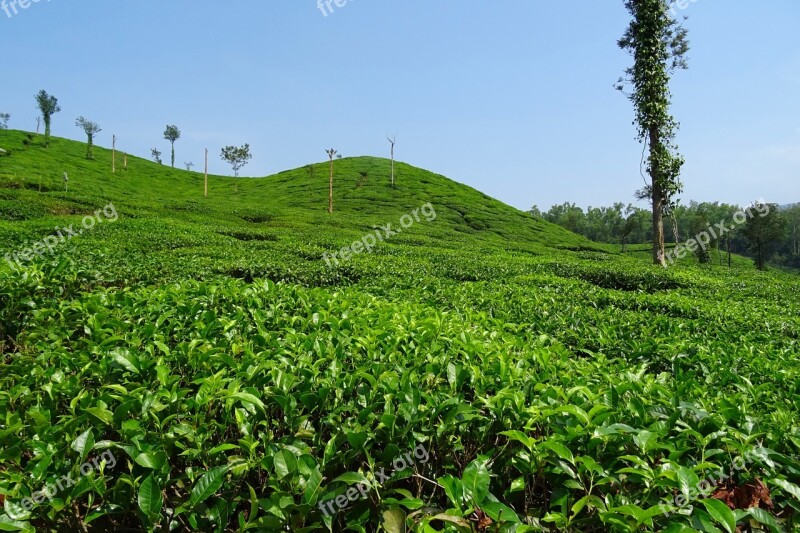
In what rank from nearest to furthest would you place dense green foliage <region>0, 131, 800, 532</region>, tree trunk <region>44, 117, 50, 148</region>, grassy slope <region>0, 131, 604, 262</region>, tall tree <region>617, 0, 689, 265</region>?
dense green foliage <region>0, 131, 800, 532</region> < tall tree <region>617, 0, 689, 265</region> < grassy slope <region>0, 131, 604, 262</region> < tree trunk <region>44, 117, 50, 148</region>

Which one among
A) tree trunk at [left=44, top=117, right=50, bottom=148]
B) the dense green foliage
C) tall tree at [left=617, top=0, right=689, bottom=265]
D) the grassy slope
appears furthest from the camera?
tree trunk at [left=44, top=117, right=50, bottom=148]

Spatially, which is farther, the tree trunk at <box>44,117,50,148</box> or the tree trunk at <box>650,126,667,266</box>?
the tree trunk at <box>44,117,50,148</box>

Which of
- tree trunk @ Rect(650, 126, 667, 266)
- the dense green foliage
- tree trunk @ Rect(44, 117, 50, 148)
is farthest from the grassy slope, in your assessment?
the dense green foliage

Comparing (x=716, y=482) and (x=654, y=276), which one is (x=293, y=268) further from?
(x=654, y=276)

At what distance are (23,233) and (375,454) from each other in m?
18.4

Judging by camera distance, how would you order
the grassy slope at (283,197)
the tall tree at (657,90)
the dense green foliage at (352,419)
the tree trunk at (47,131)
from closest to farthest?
the dense green foliage at (352,419) < the tall tree at (657,90) < the grassy slope at (283,197) < the tree trunk at (47,131)

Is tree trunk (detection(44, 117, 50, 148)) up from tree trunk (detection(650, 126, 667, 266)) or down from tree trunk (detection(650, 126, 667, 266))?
up

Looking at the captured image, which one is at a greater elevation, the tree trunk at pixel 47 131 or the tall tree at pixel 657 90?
the tree trunk at pixel 47 131

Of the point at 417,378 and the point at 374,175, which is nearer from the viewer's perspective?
the point at 417,378

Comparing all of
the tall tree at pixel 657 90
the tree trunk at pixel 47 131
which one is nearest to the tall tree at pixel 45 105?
the tree trunk at pixel 47 131

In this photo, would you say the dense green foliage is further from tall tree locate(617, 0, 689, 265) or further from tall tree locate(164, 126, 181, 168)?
tall tree locate(164, 126, 181, 168)

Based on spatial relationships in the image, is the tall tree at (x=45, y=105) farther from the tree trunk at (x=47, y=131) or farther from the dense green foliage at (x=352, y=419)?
the dense green foliage at (x=352, y=419)

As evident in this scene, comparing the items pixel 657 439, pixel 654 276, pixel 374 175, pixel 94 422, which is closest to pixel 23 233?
pixel 94 422

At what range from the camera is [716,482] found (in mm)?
2232
